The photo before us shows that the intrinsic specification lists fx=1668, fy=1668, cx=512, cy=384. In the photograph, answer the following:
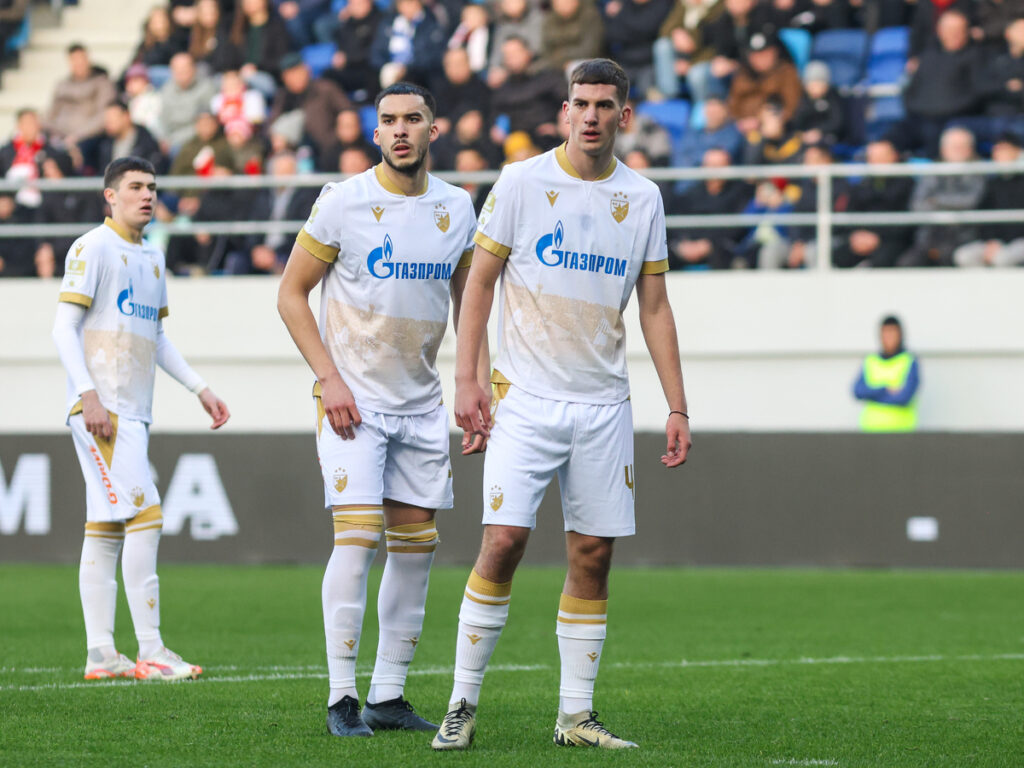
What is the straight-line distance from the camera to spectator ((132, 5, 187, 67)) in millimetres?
18797

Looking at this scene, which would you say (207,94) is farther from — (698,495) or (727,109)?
(698,495)

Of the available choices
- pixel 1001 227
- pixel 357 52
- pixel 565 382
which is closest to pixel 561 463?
pixel 565 382

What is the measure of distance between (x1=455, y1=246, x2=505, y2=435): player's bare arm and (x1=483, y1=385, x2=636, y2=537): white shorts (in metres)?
0.10

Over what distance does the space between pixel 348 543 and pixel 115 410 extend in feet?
7.14

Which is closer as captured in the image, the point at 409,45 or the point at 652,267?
the point at 652,267

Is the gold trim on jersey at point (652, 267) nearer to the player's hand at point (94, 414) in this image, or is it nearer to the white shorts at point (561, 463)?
the white shorts at point (561, 463)

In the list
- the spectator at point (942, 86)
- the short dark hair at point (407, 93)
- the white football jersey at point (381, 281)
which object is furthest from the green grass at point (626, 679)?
the spectator at point (942, 86)

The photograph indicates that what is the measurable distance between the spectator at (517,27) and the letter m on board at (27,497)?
5.74 metres

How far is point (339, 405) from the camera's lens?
5.71 m

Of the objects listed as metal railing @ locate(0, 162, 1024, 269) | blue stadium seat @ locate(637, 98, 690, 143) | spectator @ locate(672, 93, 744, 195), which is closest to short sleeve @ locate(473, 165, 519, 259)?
metal railing @ locate(0, 162, 1024, 269)

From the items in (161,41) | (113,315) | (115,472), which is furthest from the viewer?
(161,41)

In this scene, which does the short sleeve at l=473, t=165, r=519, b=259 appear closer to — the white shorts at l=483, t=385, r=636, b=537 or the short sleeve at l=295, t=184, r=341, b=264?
the white shorts at l=483, t=385, r=636, b=537

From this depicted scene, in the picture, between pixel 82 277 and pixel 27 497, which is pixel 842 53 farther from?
pixel 82 277

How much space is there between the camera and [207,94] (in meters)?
17.6
